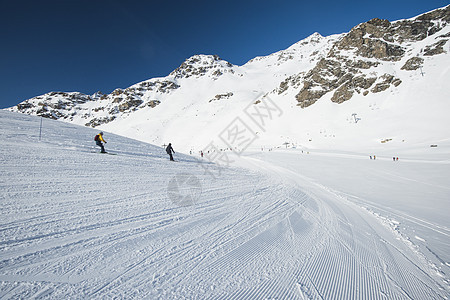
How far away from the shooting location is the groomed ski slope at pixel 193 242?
189 centimetres

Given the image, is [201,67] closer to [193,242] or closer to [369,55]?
[369,55]

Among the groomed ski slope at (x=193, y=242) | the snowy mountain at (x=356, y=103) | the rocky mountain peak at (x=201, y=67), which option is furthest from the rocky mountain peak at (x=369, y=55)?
the rocky mountain peak at (x=201, y=67)

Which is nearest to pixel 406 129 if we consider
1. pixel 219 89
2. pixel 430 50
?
pixel 430 50

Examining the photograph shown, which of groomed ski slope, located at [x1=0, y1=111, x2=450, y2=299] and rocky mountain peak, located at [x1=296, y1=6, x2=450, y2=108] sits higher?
rocky mountain peak, located at [x1=296, y1=6, x2=450, y2=108]

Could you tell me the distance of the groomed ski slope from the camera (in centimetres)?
189

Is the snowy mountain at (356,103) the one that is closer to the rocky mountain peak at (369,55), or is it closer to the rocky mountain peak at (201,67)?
the rocky mountain peak at (369,55)

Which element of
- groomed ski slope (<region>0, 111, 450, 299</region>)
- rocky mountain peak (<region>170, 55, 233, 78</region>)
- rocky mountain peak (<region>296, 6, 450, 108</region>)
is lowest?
groomed ski slope (<region>0, 111, 450, 299</region>)

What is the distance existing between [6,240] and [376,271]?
194 inches

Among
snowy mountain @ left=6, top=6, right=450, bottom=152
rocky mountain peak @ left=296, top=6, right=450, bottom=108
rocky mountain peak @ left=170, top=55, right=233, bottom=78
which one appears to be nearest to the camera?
snowy mountain @ left=6, top=6, right=450, bottom=152

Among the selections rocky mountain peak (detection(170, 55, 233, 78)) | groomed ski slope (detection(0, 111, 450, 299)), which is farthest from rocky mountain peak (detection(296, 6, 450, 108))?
rocky mountain peak (detection(170, 55, 233, 78))

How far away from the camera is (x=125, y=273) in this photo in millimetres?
1946

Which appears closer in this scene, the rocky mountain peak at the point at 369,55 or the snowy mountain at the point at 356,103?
the snowy mountain at the point at 356,103

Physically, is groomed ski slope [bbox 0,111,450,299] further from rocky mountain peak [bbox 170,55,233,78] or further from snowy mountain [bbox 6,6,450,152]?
rocky mountain peak [bbox 170,55,233,78]

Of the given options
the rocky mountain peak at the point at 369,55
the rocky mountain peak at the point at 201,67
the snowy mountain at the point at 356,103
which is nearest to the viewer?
the snowy mountain at the point at 356,103
